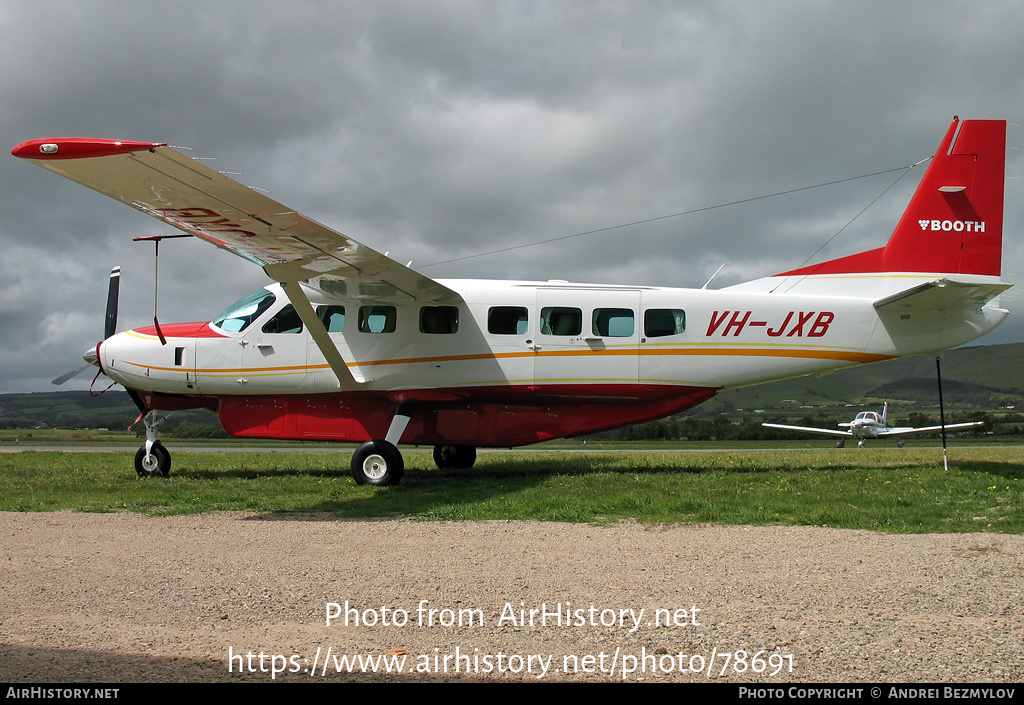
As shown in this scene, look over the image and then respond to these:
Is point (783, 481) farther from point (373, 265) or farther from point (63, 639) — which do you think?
point (63, 639)

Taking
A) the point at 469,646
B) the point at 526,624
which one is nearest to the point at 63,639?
the point at 469,646

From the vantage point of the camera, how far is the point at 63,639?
4.04 metres

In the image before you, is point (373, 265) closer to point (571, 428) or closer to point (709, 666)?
point (571, 428)

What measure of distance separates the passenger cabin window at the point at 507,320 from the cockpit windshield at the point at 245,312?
3.93m

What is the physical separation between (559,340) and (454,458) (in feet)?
13.1

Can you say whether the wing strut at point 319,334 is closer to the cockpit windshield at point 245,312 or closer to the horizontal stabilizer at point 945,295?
the cockpit windshield at point 245,312

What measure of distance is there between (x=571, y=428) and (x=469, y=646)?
8.78 meters

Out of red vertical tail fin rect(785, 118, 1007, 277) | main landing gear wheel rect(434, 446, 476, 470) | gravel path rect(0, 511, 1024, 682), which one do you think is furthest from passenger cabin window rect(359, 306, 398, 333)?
red vertical tail fin rect(785, 118, 1007, 277)

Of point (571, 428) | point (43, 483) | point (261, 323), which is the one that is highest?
point (261, 323)

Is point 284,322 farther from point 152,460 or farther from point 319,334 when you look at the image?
point 152,460

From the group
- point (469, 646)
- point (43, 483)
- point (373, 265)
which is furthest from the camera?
point (43, 483)
